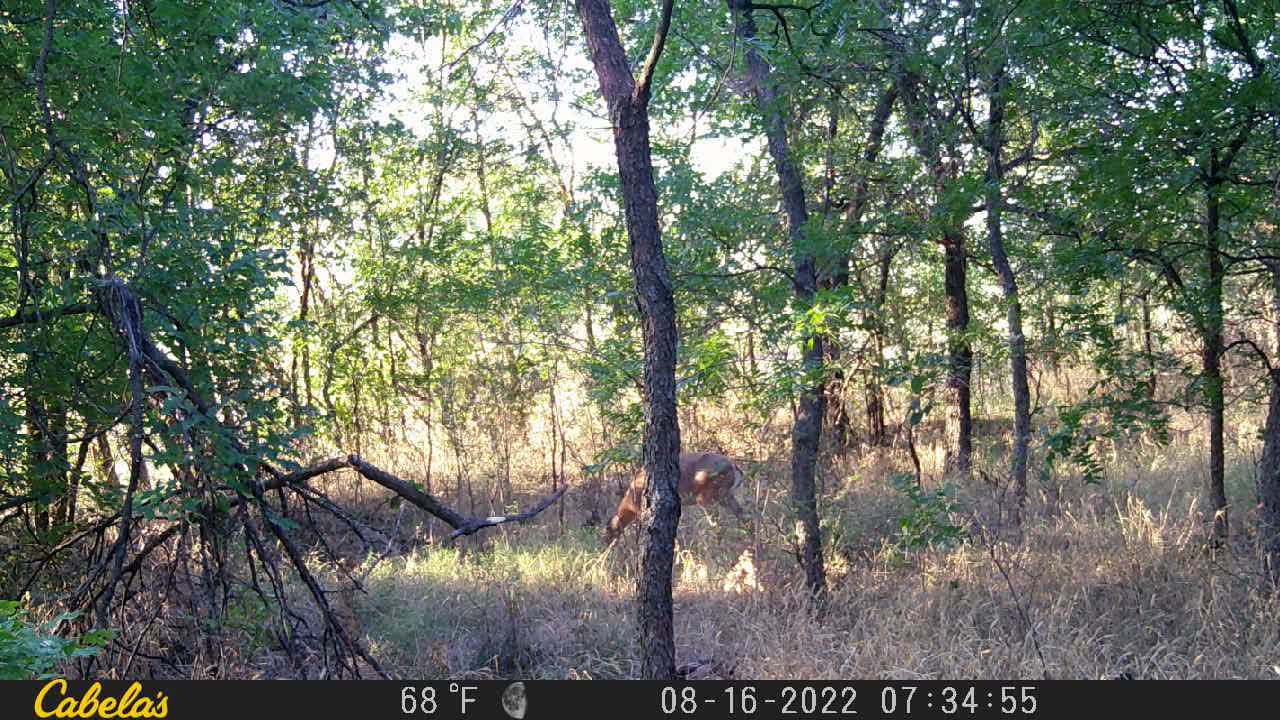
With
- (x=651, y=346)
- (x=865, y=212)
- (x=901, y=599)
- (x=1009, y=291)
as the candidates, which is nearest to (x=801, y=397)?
(x=901, y=599)

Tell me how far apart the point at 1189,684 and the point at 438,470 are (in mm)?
9217

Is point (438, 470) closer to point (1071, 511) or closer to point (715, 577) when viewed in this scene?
point (715, 577)

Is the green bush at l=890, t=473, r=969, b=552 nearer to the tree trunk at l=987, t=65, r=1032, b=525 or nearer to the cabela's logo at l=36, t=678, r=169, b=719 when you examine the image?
the tree trunk at l=987, t=65, r=1032, b=525

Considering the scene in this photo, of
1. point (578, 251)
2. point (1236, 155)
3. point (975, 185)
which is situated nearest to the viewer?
point (1236, 155)

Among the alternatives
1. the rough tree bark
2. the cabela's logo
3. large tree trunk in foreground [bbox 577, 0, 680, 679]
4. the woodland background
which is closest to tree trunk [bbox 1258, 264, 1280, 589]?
the woodland background

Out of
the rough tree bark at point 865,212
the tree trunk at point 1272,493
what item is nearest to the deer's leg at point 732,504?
the rough tree bark at point 865,212

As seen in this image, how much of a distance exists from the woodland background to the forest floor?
4 centimetres

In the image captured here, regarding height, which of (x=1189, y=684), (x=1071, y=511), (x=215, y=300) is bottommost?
(x=1189, y=684)

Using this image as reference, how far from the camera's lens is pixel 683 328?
7621 millimetres

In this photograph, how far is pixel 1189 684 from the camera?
4688 mm

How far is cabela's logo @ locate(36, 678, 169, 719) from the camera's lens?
316 centimetres

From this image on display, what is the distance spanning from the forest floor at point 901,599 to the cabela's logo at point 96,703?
1691 mm

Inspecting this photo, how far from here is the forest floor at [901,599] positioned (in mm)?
5379

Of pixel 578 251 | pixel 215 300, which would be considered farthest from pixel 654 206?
pixel 578 251
